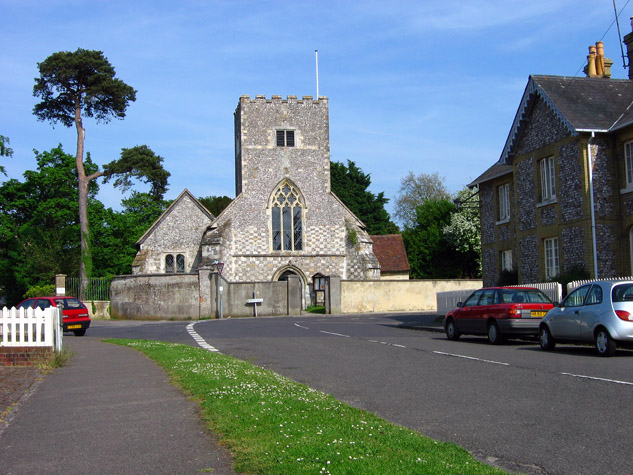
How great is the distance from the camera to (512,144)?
27.9 meters

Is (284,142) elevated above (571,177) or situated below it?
above

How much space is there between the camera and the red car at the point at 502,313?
17938 millimetres

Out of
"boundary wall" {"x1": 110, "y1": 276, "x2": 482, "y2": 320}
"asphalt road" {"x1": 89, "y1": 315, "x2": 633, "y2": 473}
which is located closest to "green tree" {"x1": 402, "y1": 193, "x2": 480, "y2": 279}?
"boundary wall" {"x1": 110, "y1": 276, "x2": 482, "y2": 320}

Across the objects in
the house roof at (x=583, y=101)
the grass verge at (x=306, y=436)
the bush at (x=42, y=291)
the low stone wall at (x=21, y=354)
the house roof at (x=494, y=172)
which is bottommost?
the grass verge at (x=306, y=436)

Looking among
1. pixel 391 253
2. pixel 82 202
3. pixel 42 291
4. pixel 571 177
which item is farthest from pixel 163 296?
pixel 391 253

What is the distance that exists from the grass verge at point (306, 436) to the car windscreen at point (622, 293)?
24.4 ft

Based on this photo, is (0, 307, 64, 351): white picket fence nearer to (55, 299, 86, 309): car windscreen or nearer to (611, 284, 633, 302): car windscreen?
(611, 284, 633, 302): car windscreen

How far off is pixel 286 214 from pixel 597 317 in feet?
118

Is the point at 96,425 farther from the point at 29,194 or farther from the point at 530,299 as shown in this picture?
the point at 29,194

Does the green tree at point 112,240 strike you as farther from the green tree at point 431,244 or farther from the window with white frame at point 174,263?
the green tree at point 431,244

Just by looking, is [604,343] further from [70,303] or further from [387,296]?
[387,296]

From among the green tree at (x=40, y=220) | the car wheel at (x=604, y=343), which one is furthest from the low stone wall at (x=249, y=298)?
the car wheel at (x=604, y=343)

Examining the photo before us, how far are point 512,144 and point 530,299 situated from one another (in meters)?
10.9

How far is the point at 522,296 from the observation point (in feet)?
61.0
